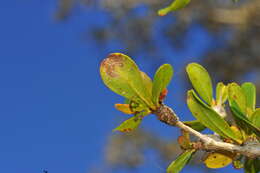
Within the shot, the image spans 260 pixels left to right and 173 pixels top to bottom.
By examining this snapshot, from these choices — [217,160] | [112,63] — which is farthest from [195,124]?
[112,63]

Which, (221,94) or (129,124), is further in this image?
(221,94)

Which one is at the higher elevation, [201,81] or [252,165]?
[201,81]

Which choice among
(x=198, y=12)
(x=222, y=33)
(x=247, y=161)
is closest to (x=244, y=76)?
(x=222, y=33)

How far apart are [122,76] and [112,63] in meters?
0.02

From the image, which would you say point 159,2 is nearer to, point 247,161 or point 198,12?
point 198,12

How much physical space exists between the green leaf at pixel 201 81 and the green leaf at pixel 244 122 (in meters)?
0.05

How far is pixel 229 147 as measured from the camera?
0.58 metres

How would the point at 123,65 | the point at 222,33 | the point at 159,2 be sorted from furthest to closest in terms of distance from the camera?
the point at 222,33, the point at 159,2, the point at 123,65

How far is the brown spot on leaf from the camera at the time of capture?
1.82 ft

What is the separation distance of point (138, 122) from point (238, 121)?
0.13 m

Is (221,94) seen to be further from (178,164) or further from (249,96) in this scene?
(178,164)

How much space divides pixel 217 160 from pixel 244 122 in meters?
0.09

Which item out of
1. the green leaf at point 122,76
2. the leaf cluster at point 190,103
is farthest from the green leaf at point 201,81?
the green leaf at point 122,76

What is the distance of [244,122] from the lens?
1.96ft
